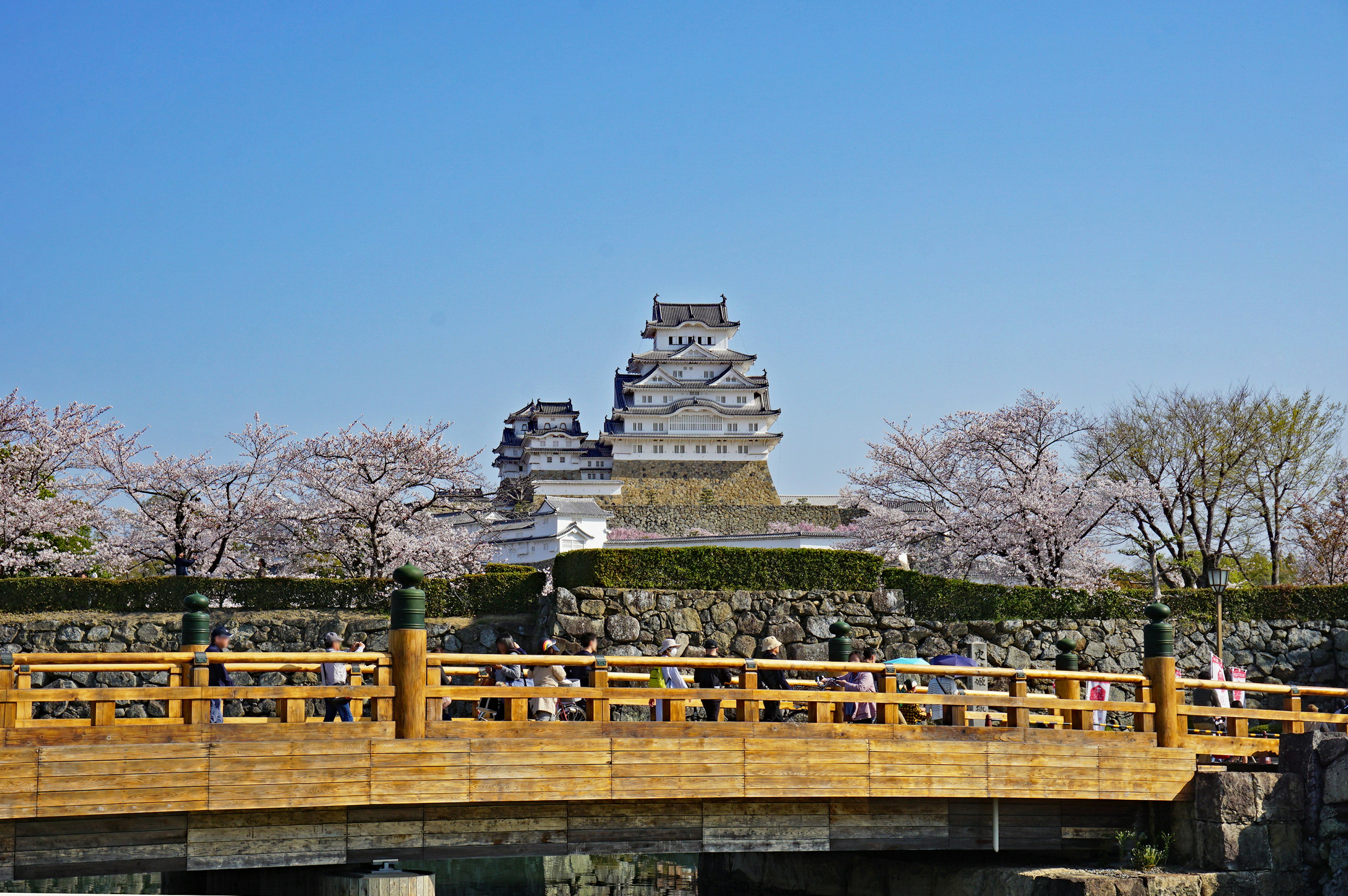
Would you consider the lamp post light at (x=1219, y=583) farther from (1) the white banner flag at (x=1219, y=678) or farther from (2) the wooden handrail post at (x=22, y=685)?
(2) the wooden handrail post at (x=22, y=685)

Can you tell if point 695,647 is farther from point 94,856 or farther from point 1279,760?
point 94,856

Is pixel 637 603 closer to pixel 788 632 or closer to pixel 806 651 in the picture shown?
pixel 788 632

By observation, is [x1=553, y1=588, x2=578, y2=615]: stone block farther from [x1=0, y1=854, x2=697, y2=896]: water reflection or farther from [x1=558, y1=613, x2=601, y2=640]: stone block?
[x1=0, y1=854, x2=697, y2=896]: water reflection

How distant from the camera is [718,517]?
6444cm

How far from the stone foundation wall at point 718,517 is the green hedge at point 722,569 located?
123 ft

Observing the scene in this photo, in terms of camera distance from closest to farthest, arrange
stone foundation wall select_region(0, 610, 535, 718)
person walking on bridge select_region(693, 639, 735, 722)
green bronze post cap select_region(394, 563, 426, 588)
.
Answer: green bronze post cap select_region(394, 563, 426, 588) < person walking on bridge select_region(693, 639, 735, 722) < stone foundation wall select_region(0, 610, 535, 718)

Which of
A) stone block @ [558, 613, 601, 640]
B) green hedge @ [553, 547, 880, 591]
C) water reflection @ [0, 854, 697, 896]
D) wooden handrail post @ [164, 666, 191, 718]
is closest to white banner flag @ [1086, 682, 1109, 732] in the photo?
water reflection @ [0, 854, 697, 896]

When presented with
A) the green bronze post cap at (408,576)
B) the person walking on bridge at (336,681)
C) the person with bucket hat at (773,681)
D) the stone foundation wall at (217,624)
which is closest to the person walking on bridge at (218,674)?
the person walking on bridge at (336,681)

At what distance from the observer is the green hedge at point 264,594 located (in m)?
24.0

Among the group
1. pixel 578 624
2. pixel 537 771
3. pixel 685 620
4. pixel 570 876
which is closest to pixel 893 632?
pixel 685 620

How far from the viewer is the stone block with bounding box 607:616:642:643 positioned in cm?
2319

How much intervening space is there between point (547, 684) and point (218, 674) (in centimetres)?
447

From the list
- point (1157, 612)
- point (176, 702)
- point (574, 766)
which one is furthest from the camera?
point (1157, 612)

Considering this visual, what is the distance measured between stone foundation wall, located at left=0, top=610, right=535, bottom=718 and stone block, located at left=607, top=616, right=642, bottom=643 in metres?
2.02
